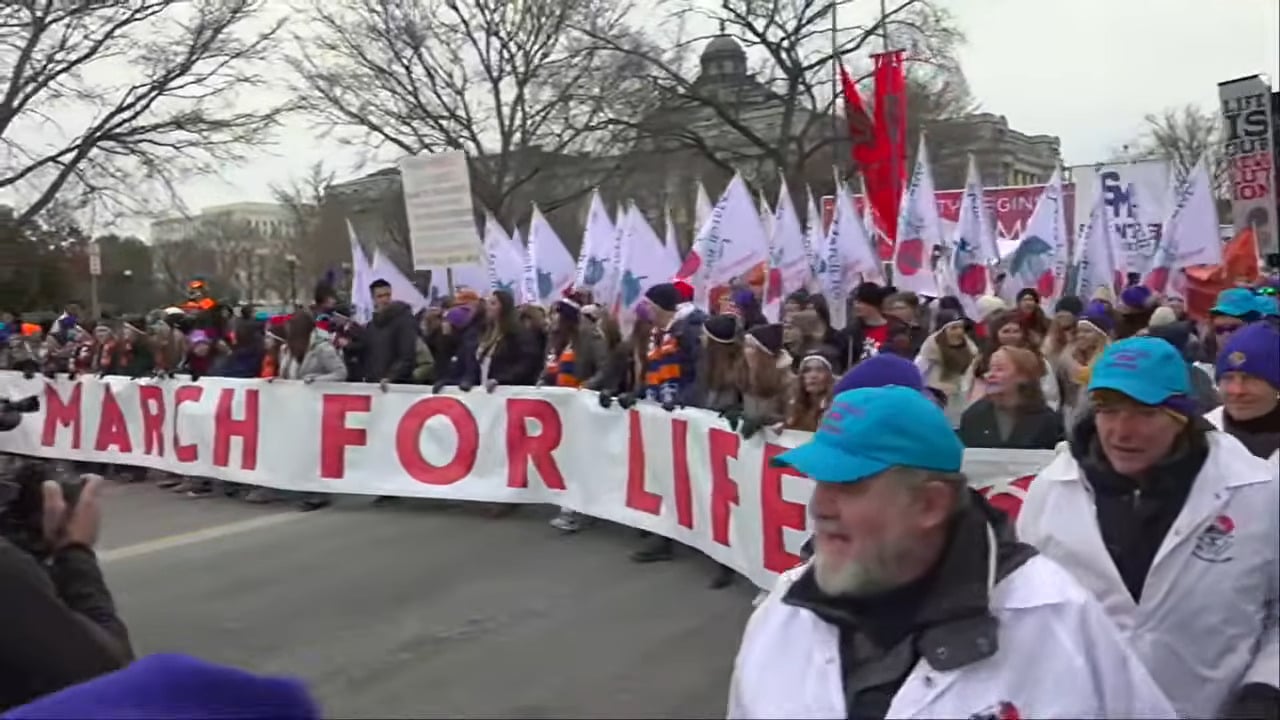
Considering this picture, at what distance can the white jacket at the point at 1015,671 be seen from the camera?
76.6 inches

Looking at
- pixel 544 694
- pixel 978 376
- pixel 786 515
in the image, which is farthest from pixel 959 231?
pixel 544 694

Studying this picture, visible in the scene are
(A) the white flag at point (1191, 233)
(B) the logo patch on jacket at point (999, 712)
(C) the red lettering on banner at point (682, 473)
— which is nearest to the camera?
(B) the logo patch on jacket at point (999, 712)

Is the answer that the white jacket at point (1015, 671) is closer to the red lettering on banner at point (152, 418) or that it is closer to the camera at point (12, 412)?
the camera at point (12, 412)

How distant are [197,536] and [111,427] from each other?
139 inches

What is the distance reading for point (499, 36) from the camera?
3550 centimetres

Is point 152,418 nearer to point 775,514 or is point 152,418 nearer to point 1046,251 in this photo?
point 775,514

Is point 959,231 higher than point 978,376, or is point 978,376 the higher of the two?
point 959,231

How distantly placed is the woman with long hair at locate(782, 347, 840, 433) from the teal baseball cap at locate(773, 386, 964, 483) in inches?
184

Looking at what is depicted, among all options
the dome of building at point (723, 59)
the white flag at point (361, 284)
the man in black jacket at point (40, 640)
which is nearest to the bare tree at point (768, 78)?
the dome of building at point (723, 59)

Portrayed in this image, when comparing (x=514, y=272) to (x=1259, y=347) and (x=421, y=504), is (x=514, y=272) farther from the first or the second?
(x=1259, y=347)

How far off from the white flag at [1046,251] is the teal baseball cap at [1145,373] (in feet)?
36.6

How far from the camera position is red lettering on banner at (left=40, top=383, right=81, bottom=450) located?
12.9m

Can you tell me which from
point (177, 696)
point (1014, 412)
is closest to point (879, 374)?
point (1014, 412)

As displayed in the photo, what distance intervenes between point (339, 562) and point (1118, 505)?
654cm
